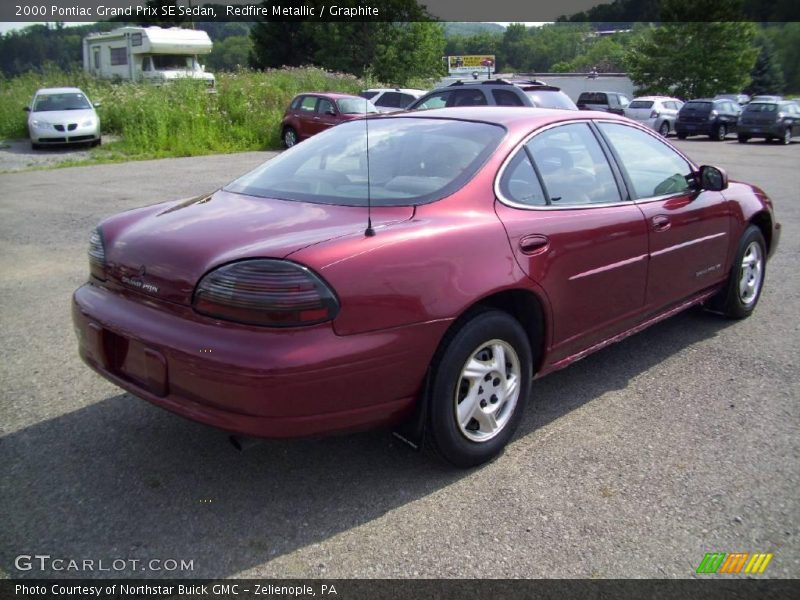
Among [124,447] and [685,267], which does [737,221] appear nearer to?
[685,267]

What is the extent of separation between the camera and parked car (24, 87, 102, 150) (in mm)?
17406

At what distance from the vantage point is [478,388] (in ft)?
9.77

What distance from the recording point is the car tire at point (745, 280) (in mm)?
4820

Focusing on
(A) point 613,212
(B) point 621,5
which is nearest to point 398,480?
(A) point 613,212

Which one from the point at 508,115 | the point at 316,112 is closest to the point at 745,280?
the point at 508,115

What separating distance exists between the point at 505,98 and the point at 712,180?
9.45 meters

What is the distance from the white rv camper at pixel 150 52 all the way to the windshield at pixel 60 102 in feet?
35.7

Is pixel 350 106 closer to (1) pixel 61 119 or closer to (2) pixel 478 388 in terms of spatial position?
(1) pixel 61 119

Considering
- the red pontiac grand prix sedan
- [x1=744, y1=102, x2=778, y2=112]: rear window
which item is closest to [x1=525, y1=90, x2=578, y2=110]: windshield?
the red pontiac grand prix sedan

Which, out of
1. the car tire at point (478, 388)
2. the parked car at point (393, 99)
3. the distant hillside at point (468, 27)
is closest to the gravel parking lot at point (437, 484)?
the car tire at point (478, 388)

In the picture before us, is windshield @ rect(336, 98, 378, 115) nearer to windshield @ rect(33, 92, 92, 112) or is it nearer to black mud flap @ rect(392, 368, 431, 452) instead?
windshield @ rect(33, 92, 92, 112)

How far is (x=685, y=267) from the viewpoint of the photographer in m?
4.19

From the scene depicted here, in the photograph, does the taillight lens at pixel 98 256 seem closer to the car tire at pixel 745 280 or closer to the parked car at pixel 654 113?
the car tire at pixel 745 280

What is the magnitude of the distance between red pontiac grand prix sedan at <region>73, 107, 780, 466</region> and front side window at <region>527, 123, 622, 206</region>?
1 cm
